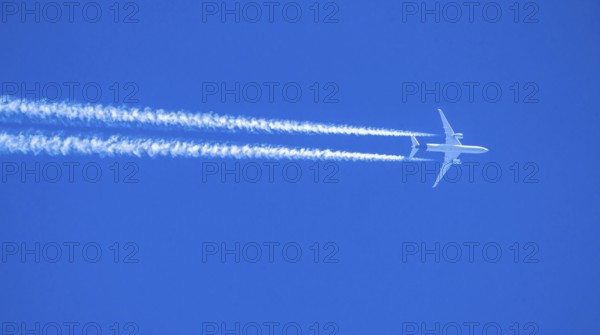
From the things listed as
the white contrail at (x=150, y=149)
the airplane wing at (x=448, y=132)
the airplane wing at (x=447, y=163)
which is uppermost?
the airplane wing at (x=448, y=132)

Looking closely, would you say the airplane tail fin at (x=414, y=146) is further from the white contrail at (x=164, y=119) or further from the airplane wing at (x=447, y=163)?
the airplane wing at (x=447, y=163)

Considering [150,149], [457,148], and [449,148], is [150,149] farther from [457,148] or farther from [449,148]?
[457,148]

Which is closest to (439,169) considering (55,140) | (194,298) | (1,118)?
(194,298)

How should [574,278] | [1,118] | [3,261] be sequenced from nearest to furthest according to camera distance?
1. [1,118]
2. [3,261]
3. [574,278]

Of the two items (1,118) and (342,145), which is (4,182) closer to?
(1,118)

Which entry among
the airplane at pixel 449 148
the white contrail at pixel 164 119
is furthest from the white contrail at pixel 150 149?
the airplane at pixel 449 148
